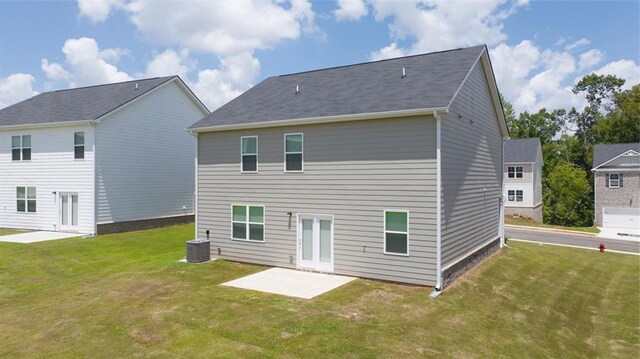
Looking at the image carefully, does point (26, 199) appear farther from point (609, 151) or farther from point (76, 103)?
point (609, 151)

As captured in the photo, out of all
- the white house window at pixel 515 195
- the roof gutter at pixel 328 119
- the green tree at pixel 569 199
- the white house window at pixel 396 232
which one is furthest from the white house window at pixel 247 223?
the green tree at pixel 569 199

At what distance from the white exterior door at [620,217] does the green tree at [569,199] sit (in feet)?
21.0

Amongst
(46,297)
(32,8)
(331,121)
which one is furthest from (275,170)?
(32,8)

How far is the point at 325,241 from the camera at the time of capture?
45.1 ft

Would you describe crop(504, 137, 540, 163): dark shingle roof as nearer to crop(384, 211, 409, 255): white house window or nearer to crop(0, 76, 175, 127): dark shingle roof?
crop(0, 76, 175, 127): dark shingle roof

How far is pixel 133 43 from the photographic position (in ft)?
66.5

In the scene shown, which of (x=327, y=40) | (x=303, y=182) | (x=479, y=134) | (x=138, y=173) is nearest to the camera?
(x=303, y=182)

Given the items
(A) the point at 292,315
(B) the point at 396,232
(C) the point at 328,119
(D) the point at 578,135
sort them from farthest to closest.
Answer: (D) the point at 578,135
(C) the point at 328,119
(B) the point at 396,232
(A) the point at 292,315

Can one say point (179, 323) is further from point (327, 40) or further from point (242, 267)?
point (327, 40)

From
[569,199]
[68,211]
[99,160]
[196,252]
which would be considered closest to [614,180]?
[569,199]

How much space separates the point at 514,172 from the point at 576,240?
56.7 ft

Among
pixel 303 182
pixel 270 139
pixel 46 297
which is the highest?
pixel 270 139

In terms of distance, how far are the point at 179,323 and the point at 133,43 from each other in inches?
634

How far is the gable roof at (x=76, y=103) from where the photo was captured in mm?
22677
